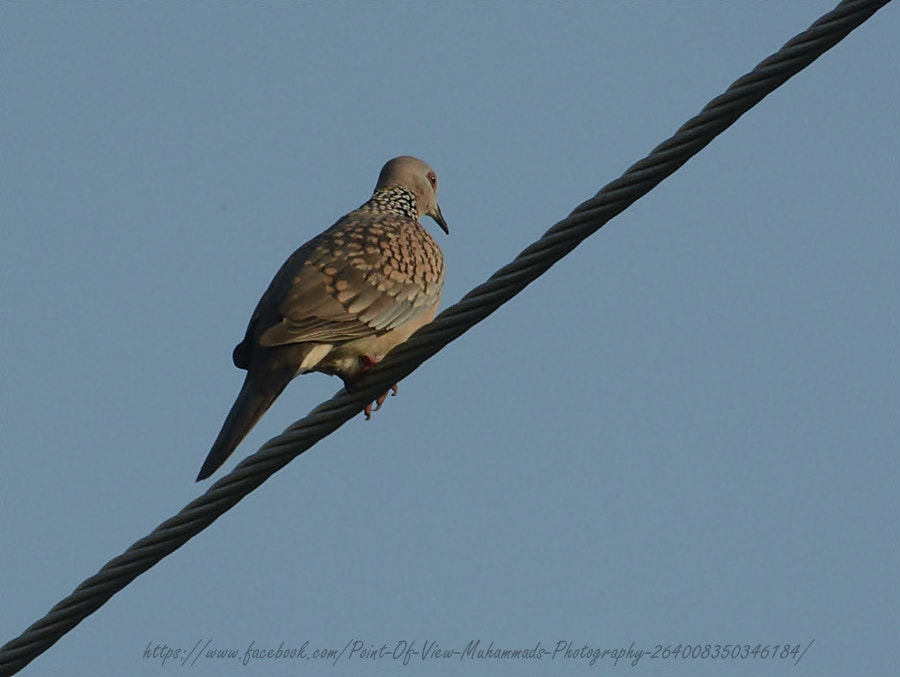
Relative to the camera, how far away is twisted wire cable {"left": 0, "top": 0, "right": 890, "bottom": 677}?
3.40 m

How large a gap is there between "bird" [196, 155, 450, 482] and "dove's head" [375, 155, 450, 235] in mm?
902

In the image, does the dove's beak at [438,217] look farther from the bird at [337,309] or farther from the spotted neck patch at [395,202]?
the bird at [337,309]

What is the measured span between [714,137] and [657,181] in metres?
0.17

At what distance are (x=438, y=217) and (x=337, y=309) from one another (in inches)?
102

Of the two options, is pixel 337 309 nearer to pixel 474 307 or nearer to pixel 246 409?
pixel 246 409

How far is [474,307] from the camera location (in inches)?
144

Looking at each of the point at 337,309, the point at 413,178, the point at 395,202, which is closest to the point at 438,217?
the point at 413,178

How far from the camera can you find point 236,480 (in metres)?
3.69

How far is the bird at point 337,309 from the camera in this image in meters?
5.01

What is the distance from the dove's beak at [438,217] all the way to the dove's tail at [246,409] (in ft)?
9.57

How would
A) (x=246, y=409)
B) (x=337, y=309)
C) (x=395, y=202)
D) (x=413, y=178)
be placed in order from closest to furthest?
1. (x=246, y=409)
2. (x=337, y=309)
3. (x=395, y=202)
4. (x=413, y=178)

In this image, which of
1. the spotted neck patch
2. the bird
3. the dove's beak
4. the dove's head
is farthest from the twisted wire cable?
the dove's beak

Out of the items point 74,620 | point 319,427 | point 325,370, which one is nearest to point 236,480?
point 319,427

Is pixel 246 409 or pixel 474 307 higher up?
pixel 474 307
